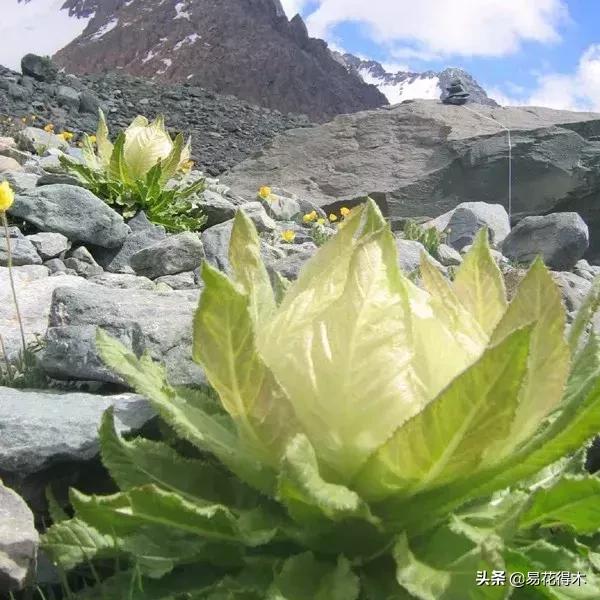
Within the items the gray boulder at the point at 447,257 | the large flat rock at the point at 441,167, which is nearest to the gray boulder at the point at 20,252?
the gray boulder at the point at 447,257

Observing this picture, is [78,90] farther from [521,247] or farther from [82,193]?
[82,193]

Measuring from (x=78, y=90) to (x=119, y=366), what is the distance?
18.3 meters

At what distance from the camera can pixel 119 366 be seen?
1273 millimetres

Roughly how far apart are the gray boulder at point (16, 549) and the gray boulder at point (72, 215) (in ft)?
9.88

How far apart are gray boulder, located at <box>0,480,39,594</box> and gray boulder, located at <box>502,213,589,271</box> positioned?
21.2 feet

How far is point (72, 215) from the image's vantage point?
4.27 m

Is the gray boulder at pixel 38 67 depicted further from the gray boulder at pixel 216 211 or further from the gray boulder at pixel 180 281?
the gray boulder at pixel 180 281

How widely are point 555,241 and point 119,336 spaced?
6024 millimetres

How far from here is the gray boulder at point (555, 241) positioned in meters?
7.29

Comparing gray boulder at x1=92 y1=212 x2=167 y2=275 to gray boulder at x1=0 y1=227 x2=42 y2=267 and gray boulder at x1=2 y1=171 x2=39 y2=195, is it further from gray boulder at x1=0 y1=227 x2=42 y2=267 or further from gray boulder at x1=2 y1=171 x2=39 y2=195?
gray boulder at x1=2 y1=171 x2=39 y2=195

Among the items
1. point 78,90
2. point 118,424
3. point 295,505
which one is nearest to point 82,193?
point 118,424

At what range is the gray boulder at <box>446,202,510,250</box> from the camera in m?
7.83

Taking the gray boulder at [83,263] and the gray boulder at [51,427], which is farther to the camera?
the gray boulder at [83,263]

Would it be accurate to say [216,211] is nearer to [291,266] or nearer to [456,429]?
[291,266]
